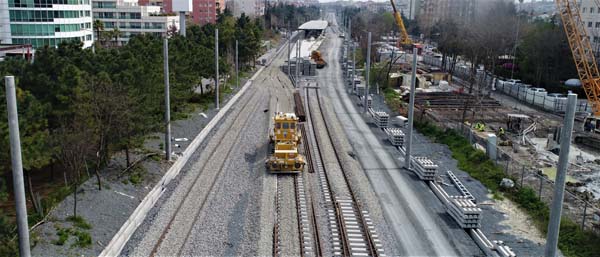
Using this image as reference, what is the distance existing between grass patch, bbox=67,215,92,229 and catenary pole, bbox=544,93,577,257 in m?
11.6

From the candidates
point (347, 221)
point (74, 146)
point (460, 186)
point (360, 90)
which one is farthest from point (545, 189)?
point (360, 90)

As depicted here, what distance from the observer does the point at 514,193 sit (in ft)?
68.2

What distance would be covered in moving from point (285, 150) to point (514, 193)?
9030mm

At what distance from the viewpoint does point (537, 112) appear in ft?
141

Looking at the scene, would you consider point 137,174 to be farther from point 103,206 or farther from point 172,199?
point 103,206

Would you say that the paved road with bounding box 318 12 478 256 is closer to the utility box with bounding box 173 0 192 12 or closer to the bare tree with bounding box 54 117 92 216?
the bare tree with bounding box 54 117 92 216

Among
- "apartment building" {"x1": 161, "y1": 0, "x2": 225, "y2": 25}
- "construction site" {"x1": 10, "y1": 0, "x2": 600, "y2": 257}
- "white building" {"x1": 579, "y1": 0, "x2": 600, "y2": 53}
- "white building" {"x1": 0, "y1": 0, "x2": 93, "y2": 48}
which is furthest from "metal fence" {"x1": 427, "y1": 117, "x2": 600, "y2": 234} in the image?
"apartment building" {"x1": 161, "y1": 0, "x2": 225, "y2": 25}

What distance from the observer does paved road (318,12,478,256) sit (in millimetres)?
15781

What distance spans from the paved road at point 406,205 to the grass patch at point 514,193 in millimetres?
2851

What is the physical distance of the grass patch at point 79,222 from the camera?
15.5 metres

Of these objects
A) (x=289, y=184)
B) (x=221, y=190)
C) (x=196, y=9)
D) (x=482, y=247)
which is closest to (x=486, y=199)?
(x=482, y=247)

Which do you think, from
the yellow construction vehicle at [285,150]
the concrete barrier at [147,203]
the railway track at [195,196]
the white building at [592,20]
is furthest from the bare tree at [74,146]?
the white building at [592,20]

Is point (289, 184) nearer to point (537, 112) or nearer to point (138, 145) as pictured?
point (138, 145)

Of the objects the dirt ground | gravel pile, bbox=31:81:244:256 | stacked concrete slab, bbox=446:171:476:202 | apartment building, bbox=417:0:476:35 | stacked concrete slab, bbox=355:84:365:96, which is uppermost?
apartment building, bbox=417:0:476:35
